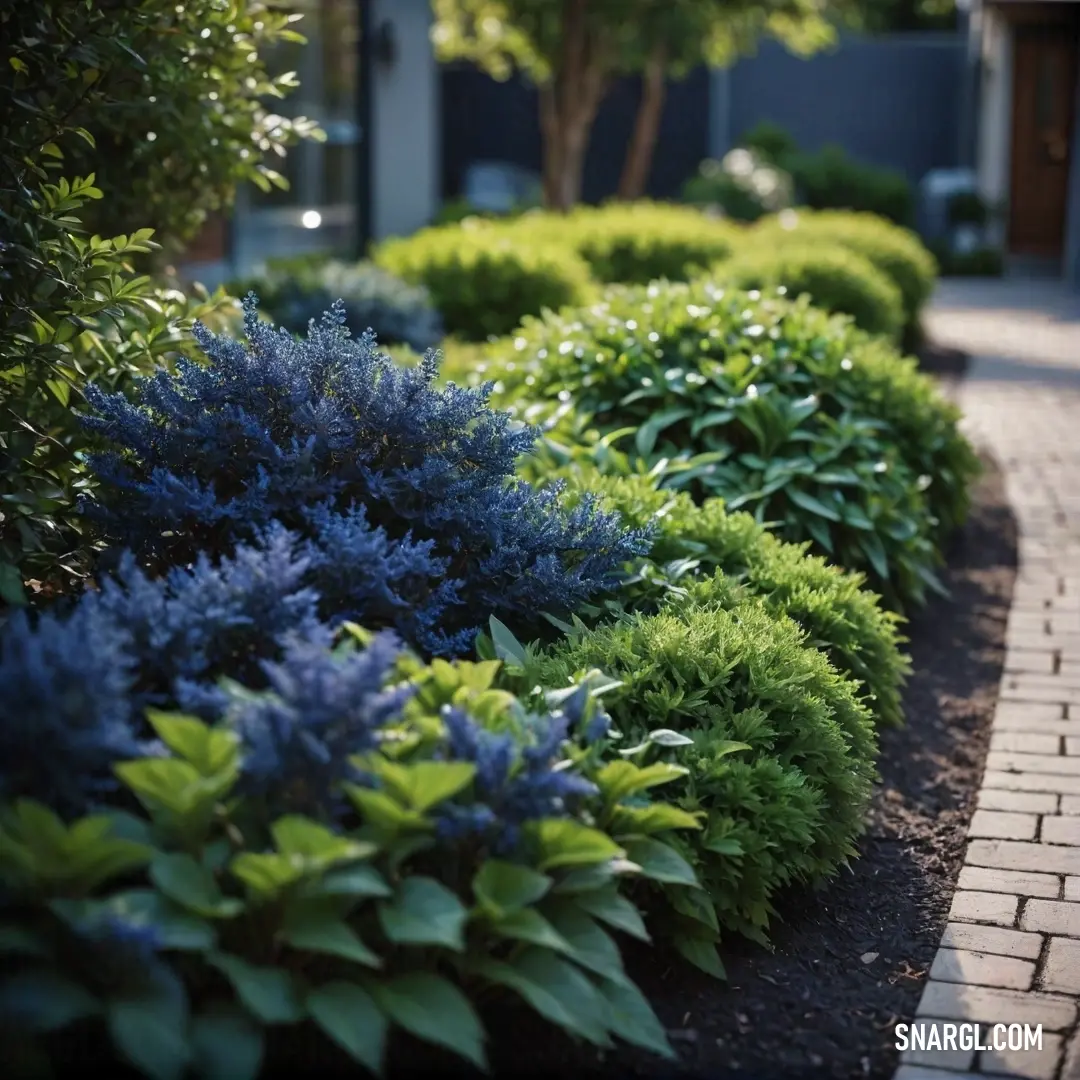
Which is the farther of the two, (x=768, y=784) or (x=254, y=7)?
A: (x=254, y=7)

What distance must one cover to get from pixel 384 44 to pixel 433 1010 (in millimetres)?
12271

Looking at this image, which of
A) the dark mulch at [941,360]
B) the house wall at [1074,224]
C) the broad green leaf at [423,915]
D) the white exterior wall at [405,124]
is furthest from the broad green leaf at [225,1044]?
the house wall at [1074,224]

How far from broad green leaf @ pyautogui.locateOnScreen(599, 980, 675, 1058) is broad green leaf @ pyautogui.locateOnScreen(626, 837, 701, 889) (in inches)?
8.4

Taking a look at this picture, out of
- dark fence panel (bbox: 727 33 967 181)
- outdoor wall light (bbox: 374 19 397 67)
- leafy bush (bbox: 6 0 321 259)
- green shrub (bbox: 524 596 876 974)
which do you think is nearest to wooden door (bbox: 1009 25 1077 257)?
dark fence panel (bbox: 727 33 967 181)

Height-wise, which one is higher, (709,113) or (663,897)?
(709,113)

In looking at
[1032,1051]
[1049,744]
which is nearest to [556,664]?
[1032,1051]

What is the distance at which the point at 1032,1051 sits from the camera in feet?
9.24

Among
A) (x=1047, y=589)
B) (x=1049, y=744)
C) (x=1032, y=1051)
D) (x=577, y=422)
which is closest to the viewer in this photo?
(x=1032, y=1051)

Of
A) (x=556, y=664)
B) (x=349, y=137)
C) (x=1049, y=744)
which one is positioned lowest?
(x=1049, y=744)

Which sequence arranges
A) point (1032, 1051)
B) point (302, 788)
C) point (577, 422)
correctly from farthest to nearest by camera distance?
point (577, 422)
point (1032, 1051)
point (302, 788)

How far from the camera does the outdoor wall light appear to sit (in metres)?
13.3

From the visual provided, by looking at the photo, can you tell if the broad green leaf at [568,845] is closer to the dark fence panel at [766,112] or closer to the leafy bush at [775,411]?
the leafy bush at [775,411]

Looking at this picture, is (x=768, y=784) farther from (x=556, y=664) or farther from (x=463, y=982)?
A: (x=463, y=982)

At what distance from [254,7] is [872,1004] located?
3277 mm
